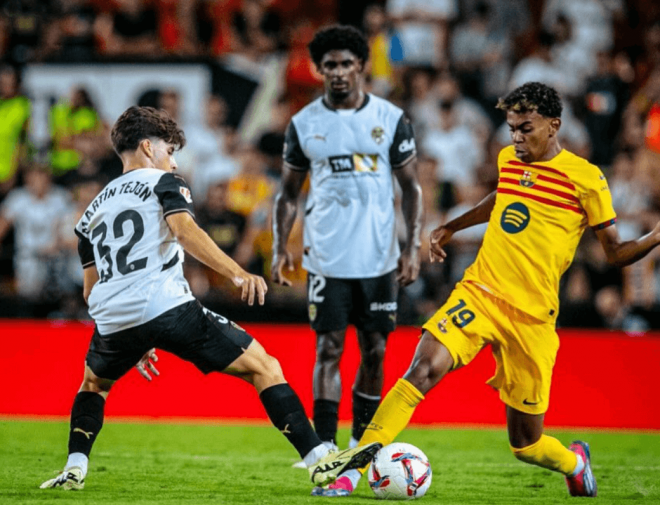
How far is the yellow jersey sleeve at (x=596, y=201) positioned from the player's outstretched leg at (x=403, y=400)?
105cm

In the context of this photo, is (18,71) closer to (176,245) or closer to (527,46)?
(527,46)

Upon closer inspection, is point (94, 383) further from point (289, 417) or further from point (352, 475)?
point (352, 475)

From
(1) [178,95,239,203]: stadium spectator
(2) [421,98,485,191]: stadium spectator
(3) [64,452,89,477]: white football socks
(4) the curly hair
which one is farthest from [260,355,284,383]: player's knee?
(2) [421,98,485,191]: stadium spectator

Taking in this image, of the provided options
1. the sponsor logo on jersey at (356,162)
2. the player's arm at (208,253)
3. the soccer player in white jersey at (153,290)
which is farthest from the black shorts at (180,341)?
the sponsor logo on jersey at (356,162)

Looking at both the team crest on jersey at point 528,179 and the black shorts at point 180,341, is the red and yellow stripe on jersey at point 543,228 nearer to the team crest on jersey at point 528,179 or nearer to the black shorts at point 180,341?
the team crest on jersey at point 528,179

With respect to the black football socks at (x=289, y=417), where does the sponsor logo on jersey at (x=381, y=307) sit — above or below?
above

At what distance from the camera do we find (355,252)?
24.0 feet

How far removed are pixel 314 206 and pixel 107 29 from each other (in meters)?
8.16

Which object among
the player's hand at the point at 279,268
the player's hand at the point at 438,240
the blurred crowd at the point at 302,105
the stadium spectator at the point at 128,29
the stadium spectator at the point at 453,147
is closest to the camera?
the player's hand at the point at 438,240

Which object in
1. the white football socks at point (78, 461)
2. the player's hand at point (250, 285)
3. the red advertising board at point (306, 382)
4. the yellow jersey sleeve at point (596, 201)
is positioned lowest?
the red advertising board at point (306, 382)

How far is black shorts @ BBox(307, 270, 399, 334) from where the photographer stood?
7.27 m

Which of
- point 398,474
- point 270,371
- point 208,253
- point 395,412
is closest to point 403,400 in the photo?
point 395,412

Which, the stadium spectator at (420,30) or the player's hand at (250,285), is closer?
the player's hand at (250,285)

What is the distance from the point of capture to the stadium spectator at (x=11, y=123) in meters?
13.6
